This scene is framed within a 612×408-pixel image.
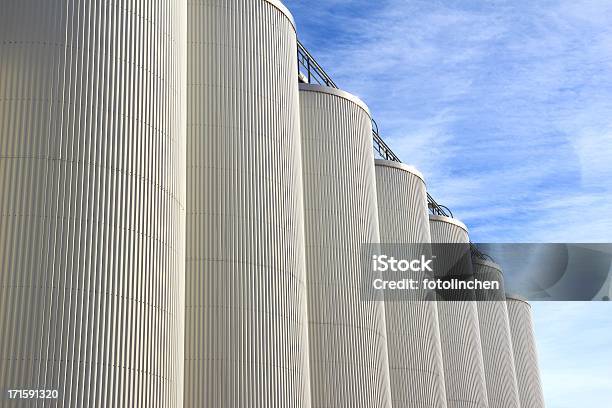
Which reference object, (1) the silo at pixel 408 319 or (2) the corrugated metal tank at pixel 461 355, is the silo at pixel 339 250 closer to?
(1) the silo at pixel 408 319

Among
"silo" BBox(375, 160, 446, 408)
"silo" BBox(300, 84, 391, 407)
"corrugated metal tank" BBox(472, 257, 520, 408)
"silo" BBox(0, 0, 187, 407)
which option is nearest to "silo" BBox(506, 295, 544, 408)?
"corrugated metal tank" BBox(472, 257, 520, 408)

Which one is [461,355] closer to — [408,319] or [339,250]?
[408,319]

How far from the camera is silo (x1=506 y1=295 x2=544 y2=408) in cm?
7188

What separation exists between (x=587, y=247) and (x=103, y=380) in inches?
2087

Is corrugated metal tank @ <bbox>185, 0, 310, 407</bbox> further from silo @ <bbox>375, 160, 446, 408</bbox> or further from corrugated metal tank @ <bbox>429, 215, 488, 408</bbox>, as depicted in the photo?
corrugated metal tank @ <bbox>429, 215, 488, 408</bbox>

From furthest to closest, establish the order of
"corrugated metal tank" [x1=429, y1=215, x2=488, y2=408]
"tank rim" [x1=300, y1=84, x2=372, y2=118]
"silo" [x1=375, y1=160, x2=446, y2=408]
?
"corrugated metal tank" [x1=429, y1=215, x2=488, y2=408], "silo" [x1=375, y1=160, x2=446, y2=408], "tank rim" [x1=300, y1=84, x2=372, y2=118]

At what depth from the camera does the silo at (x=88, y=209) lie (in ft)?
63.3

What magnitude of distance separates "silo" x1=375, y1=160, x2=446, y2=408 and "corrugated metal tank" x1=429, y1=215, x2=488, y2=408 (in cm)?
515

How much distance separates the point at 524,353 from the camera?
74.3 meters

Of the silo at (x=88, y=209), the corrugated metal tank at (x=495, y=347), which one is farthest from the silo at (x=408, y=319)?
the silo at (x=88, y=209)

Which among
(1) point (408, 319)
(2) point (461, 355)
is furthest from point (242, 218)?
(2) point (461, 355)

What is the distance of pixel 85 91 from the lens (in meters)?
21.5

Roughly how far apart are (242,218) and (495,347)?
4116 centimetres

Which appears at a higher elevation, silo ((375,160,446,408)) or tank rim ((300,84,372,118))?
tank rim ((300,84,372,118))
